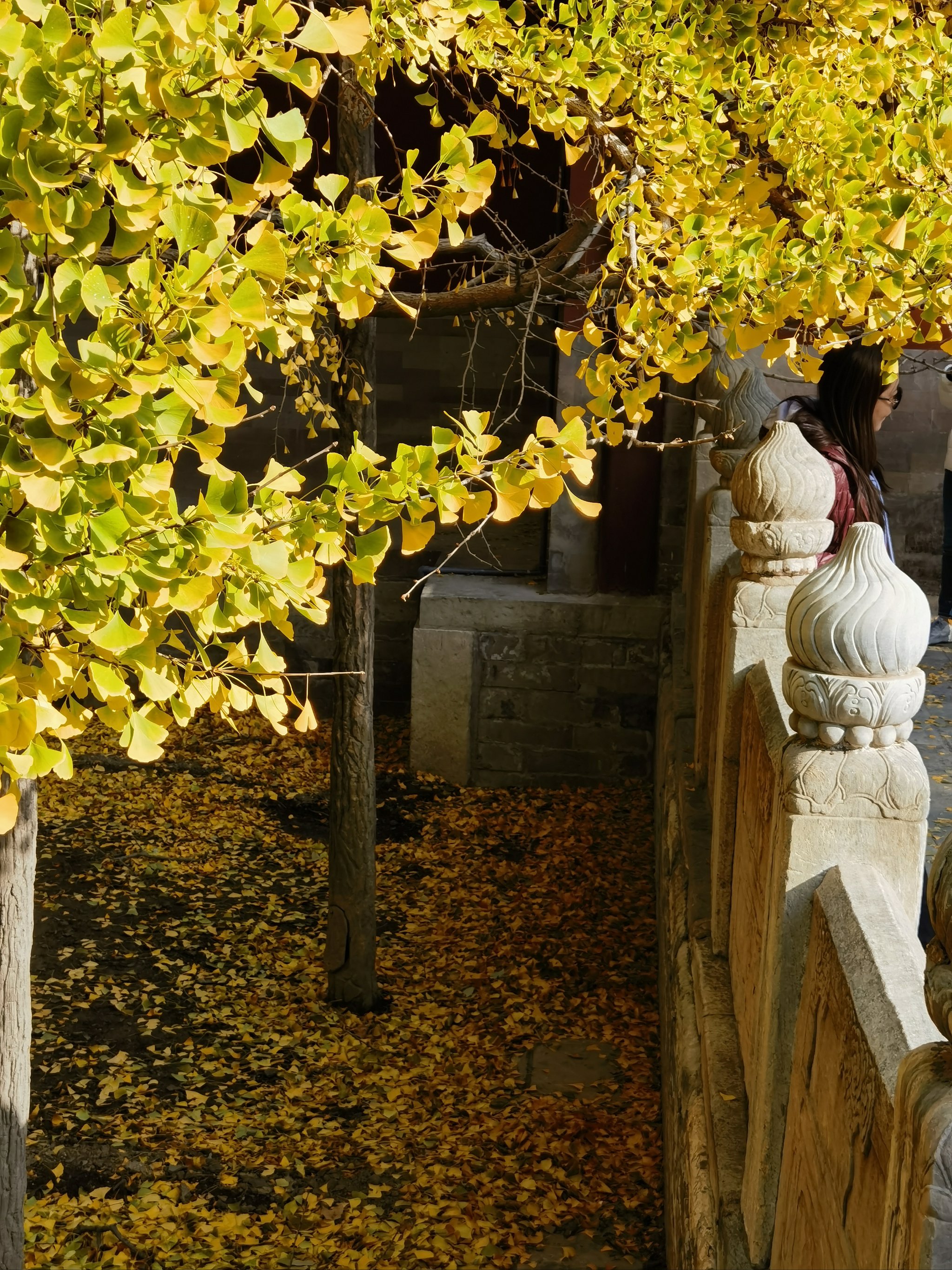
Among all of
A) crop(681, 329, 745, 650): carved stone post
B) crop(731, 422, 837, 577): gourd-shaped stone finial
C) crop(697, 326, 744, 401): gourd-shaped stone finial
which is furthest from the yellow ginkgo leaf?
crop(697, 326, 744, 401): gourd-shaped stone finial

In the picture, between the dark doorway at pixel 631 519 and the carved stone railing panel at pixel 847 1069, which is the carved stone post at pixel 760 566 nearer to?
the carved stone railing panel at pixel 847 1069

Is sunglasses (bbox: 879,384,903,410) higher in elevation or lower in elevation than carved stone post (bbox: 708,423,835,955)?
higher

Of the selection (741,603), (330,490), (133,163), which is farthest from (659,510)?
(133,163)

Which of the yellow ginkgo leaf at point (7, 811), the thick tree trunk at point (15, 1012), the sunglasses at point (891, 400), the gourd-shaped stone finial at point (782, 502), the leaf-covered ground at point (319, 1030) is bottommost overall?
the leaf-covered ground at point (319, 1030)

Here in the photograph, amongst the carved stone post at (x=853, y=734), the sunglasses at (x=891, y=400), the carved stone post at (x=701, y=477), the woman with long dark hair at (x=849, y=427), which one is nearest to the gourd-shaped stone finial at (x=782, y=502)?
the woman with long dark hair at (x=849, y=427)

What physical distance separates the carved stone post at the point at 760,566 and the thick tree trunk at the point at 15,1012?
1.95m

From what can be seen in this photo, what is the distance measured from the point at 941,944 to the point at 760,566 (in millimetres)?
2513

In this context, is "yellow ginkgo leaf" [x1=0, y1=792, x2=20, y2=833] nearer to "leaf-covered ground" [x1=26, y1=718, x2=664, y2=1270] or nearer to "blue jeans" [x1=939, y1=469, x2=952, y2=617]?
"leaf-covered ground" [x1=26, y1=718, x2=664, y2=1270]

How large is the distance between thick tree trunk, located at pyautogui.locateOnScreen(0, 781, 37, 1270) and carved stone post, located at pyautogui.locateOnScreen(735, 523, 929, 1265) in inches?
75.1

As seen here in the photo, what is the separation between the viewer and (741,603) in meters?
3.78

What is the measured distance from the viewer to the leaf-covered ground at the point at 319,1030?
14.2 ft

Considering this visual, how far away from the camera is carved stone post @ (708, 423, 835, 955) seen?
3518 millimetres

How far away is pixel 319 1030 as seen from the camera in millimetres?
5621

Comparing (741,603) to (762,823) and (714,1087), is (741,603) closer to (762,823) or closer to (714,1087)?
(762,823)
